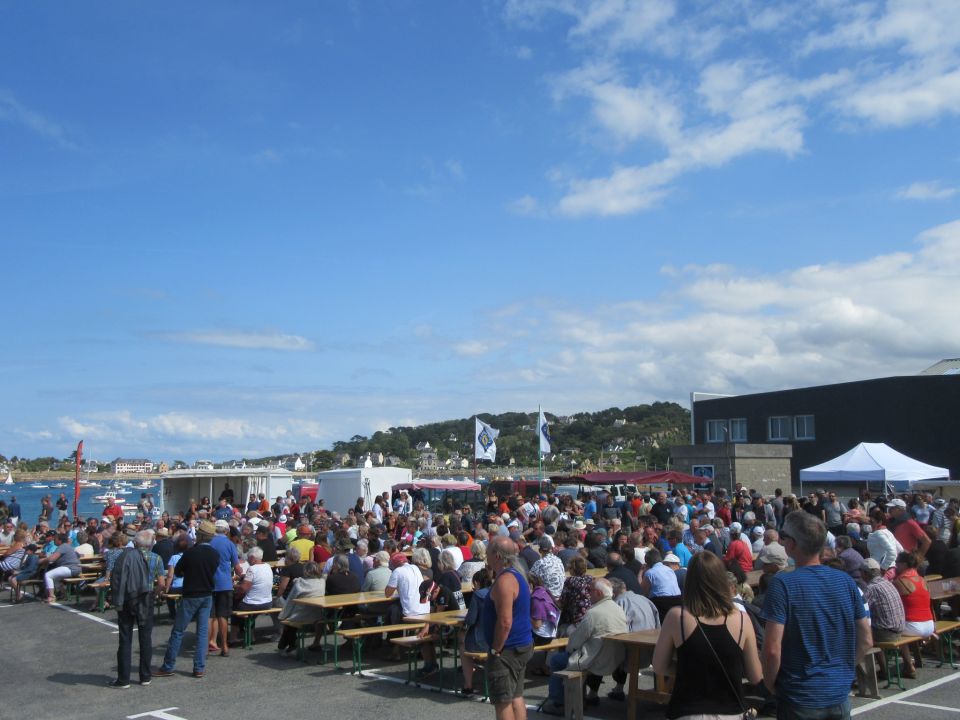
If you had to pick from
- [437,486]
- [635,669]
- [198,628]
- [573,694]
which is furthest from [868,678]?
[437,486]

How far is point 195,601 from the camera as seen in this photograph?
9.17 meters

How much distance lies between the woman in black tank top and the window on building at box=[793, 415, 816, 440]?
4031 cm

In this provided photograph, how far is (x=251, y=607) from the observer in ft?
34.8

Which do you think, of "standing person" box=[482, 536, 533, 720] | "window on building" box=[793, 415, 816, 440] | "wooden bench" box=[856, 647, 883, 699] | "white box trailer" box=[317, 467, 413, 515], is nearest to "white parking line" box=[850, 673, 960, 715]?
"wooden bench" box=[856, 647, 883, 699]

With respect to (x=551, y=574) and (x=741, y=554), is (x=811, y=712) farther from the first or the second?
(x=741, y=554)

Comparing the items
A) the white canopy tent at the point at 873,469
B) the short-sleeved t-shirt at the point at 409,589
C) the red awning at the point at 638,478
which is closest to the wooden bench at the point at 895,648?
the short-sleeved t-shirt at the point at 409,589

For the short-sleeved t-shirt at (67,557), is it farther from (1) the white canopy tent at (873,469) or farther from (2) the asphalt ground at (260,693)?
(1) the white canopy tent at (873,469)

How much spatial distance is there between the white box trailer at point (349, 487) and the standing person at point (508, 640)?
66.6ft

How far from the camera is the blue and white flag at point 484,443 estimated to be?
28.8 meters

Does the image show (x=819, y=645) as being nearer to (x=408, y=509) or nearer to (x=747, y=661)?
(x=747, y=661)

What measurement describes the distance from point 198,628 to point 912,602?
748cm

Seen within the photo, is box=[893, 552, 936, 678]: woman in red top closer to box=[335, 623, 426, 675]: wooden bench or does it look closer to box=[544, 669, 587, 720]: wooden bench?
box=[544, 669, 587, 720]: wooden bench

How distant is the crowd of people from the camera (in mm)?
3678

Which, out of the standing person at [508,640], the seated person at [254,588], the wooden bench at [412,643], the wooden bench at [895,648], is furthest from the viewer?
the seated person at [254,588]
